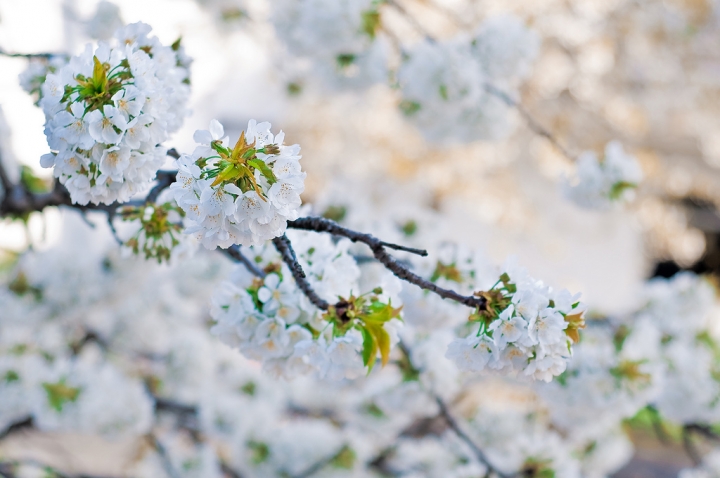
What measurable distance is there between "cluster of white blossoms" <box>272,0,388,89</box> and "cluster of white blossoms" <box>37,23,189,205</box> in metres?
0.85

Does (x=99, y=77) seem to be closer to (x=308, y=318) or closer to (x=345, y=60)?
(x=308, y=318)

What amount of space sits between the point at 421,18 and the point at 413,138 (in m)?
0.94

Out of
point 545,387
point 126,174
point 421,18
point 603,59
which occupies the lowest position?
point 126,174

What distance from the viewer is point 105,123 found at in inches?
25.2

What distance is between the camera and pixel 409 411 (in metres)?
1.64

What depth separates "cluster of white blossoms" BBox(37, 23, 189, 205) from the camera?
0.64 m

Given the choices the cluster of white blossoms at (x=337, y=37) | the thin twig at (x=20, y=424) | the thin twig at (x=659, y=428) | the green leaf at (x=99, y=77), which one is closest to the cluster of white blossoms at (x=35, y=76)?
→ the green leaf at (x=99, y=77)

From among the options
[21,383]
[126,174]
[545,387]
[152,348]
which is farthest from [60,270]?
[545,387]

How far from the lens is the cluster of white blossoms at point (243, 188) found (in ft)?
1.92

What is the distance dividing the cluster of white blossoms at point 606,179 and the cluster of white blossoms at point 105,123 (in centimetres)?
118

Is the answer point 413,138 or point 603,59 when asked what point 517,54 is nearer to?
point 603,59

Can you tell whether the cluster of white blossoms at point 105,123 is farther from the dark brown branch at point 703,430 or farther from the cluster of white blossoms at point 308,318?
the dark brown branch at point 703,430

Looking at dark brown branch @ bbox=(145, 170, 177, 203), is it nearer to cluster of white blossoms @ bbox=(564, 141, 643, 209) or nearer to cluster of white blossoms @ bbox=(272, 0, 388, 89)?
cluster of white blossoms @ bbox=(272, 0, 388, 89)

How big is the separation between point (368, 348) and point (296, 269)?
137 millimetres
